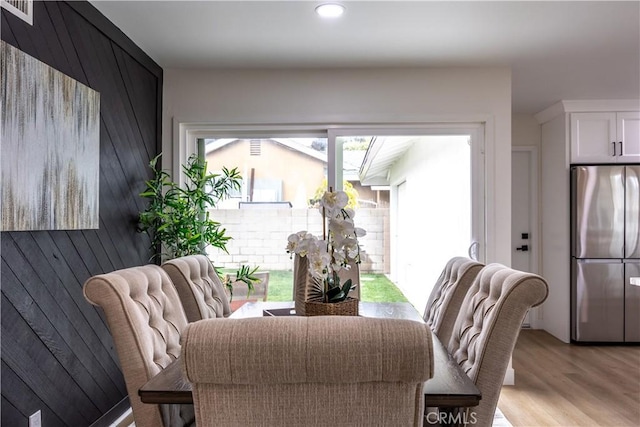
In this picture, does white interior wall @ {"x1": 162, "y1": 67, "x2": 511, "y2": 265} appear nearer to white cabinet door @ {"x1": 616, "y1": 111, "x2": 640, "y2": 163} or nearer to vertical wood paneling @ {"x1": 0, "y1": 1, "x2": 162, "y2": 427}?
vertical wood paneling @ {"x1": 0, "y1": 1, "x2": 162, "y2": 427}

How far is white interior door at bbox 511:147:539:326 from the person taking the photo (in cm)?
514

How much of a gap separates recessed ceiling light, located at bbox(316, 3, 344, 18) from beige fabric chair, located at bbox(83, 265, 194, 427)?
171 centimetres

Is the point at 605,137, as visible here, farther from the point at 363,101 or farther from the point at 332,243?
the point at 332,243

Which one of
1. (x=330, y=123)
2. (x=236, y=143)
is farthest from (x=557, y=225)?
(x=236, y=143)

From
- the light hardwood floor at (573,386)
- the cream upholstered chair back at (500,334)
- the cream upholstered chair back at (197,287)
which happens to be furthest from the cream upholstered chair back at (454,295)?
the light hardwood floor at (573,386)

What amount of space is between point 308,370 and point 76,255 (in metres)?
1.97

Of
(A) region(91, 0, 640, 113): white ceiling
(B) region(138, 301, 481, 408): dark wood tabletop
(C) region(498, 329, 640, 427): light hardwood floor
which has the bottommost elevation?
(C) region(498, 329, 640, 427): light hardwood floor

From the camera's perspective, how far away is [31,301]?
6.50 feet

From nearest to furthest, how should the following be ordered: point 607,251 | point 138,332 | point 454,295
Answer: point 138,332
point 454,295
point 607,251

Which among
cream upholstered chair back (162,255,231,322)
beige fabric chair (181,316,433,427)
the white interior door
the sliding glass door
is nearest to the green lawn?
the sliding glass door

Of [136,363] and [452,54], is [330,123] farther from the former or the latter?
[136,363]

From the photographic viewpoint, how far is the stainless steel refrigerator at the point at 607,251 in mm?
4312

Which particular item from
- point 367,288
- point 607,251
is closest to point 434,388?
point 367,288

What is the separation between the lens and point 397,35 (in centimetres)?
286
